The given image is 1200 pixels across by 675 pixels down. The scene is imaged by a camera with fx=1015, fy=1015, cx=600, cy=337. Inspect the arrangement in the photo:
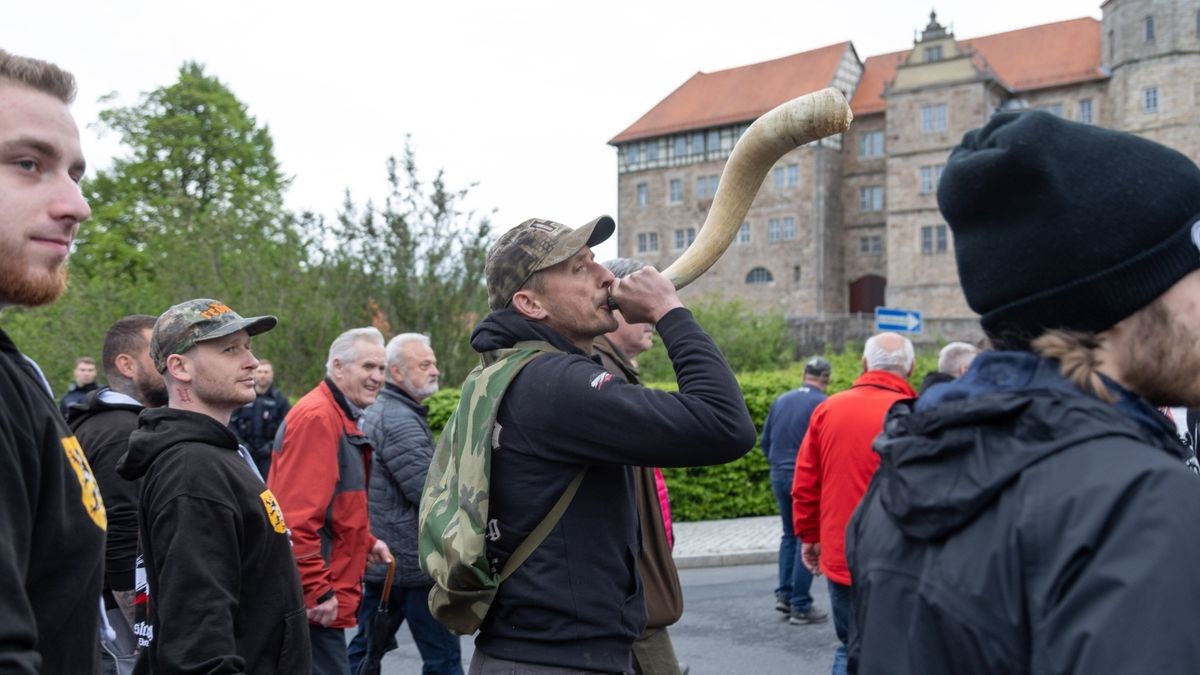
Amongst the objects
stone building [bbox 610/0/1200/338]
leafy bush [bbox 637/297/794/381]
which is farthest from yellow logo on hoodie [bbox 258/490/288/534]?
stone building [bbox 610/0/1200/338]

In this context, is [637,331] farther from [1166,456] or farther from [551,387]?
[1166,456]

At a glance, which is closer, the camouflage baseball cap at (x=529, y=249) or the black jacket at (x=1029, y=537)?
the black jacket at (x=1029, y=537)

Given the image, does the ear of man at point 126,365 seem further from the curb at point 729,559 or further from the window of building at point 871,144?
the window of building at point 871,144

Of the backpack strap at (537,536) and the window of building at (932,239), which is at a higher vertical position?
the window of building at (932,239)

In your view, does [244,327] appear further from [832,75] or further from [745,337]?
[832,75]

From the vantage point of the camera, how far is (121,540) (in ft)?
13.4

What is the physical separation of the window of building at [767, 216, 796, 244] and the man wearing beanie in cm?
5821

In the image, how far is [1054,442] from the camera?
133cm

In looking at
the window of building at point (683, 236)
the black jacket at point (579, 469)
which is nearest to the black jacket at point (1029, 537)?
the black jacket at point (579, 469)

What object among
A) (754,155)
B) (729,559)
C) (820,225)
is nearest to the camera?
(754,155)

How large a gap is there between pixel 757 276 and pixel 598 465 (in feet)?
192

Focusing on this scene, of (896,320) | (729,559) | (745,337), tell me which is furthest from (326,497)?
(745,337)

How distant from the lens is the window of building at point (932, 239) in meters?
53.4

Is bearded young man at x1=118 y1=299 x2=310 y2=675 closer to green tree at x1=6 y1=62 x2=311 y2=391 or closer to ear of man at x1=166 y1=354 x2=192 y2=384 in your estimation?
ear of man at x1=166 y1=354 x2=192 y2=384
